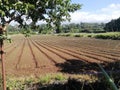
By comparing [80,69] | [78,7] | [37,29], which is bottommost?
[80,69]

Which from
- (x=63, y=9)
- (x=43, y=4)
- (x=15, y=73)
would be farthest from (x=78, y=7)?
(x=15, y=73)

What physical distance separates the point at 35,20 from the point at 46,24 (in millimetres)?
363

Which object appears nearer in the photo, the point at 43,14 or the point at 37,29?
the point at 43,14

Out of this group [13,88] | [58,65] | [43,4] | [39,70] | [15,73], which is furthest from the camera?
[58,65]

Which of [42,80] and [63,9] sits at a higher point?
[63,9]

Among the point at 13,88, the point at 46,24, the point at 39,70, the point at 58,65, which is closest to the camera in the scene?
the point at 46,24

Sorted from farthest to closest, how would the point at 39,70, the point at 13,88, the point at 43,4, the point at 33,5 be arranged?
the point at 39,70 → the point at 13,88 → the point at 43,4 → the point at 33,5

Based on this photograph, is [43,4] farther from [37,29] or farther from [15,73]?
[15,73]

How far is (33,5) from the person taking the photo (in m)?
8.69

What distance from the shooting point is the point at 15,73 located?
21.7m

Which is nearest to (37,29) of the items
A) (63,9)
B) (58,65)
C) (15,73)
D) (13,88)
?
(63,9)

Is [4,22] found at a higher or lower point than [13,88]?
higher

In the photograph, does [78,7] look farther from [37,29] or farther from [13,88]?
[13,88]

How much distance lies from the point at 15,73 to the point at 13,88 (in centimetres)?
733
